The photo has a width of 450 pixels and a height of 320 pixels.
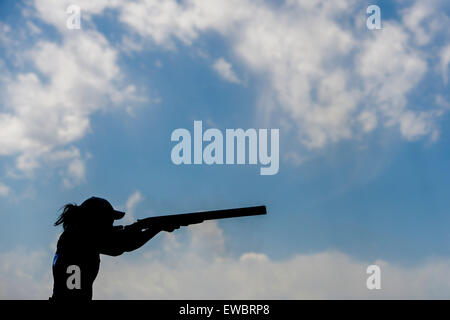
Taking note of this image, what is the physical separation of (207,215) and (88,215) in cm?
326

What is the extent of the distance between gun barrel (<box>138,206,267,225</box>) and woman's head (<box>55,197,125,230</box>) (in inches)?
63.5

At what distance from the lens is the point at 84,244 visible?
7.43 meters

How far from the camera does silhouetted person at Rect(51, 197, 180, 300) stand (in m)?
6.89

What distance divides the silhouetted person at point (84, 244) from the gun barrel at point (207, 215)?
1203 mm

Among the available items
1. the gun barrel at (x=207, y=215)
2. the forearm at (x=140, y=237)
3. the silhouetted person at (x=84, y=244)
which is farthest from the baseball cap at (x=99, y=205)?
the gun barrel at (x=207, y=215)

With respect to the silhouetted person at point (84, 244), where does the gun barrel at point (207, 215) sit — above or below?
above

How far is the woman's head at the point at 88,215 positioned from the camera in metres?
7.70

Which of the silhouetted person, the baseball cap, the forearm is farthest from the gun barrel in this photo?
the baseball cap

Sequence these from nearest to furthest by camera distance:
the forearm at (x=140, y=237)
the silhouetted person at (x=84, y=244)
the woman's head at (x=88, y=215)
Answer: the silhouetted person at (x=84, y=244) < the woman's head at (x=88, y=215) < the forearm at (x=140, y=237)

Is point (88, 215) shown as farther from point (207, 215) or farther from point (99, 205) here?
point (207, 215)

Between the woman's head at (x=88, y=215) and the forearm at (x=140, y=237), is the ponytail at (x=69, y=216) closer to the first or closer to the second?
the woman's head at (x=88, y=215)

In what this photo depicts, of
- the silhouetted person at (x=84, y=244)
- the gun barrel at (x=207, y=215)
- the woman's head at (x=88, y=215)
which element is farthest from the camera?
the gun barrel at (x=207, y=215)
